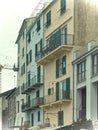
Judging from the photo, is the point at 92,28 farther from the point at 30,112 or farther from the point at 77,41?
the point at 30,112

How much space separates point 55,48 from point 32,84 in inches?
544

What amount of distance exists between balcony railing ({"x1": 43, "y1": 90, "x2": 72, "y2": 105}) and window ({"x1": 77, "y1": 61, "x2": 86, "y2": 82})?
105 inches

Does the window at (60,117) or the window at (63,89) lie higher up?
the window at (63,89)

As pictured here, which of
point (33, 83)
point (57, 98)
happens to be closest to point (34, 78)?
point (33, 83)

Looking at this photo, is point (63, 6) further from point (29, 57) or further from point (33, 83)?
point (29, 57)

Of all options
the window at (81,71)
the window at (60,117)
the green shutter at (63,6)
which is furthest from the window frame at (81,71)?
the green shutter at (63,6)

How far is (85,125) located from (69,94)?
26.0 feet

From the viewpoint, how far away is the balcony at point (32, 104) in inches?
2713

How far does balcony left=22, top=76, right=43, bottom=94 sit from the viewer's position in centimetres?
7117

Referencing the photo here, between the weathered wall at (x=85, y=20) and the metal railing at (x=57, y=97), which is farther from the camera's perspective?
the weathered wall at (x=85, y=20)

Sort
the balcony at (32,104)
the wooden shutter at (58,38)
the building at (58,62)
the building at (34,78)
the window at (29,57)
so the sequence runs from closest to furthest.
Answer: the building at (58,62) → the wooden shutter at (58,38) → the balcony at (32,104) → the building at (34,78) → the window at (29,57)

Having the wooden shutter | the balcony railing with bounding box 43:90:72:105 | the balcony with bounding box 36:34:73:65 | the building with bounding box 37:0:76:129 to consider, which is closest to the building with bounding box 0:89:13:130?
the balcony with bounding box 36:34:73:65

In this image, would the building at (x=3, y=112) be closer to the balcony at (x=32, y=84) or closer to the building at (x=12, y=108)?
the building at (x=12, y=108)

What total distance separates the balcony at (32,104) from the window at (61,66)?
6436mm
